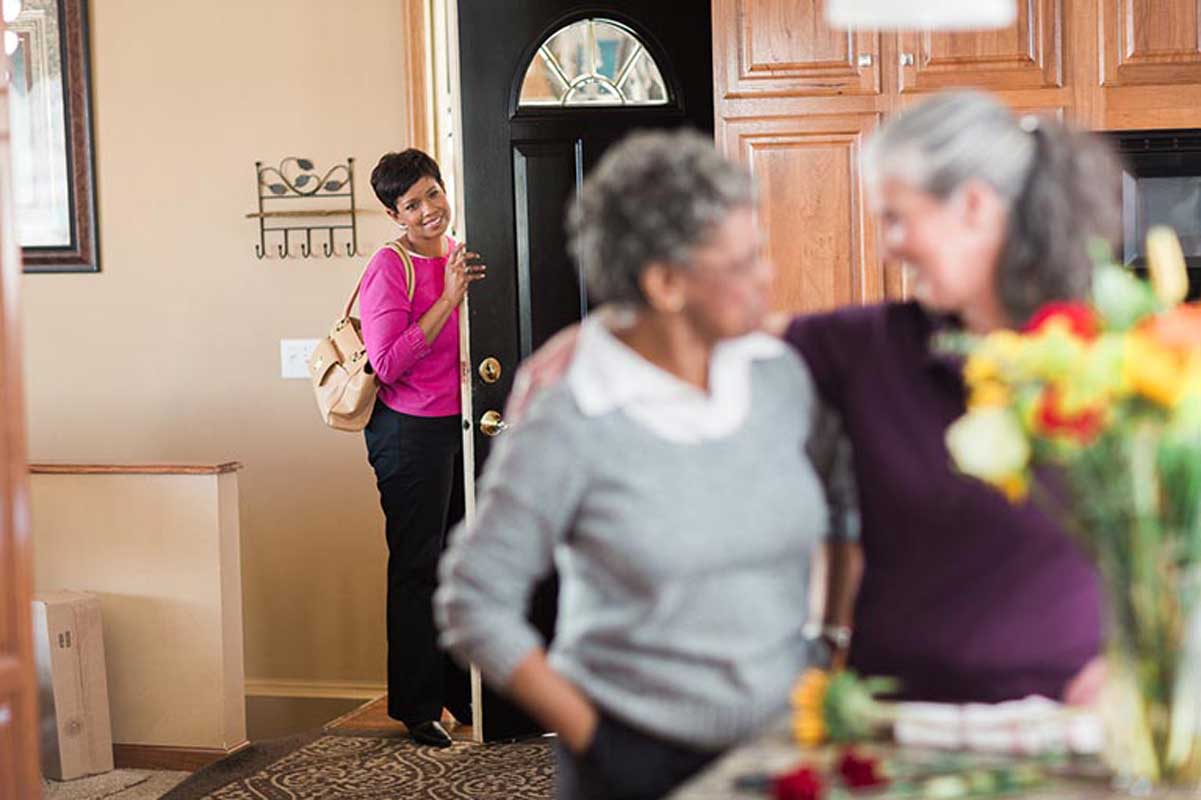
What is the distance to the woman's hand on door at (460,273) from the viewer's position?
165 inches

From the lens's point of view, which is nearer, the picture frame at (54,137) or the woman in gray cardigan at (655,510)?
the woman in gray cardigan at (655,510)

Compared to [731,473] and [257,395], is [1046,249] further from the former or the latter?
[257,395]

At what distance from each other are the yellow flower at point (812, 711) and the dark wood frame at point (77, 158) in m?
4.29

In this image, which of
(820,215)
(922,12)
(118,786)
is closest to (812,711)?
(922,12)

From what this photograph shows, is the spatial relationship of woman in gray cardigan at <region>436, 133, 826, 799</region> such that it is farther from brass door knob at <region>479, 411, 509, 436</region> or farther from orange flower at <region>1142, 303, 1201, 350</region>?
brass door knob at <region>479, 411, 509, 436</region>

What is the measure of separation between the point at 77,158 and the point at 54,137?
0.11 m

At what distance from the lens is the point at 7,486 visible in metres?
2.74

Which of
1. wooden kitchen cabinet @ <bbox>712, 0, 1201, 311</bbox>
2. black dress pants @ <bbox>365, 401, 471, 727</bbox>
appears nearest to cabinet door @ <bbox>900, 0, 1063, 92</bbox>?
wooden kitchen cabinet @ <bbox>712, 0, 1201, 311</bbox>

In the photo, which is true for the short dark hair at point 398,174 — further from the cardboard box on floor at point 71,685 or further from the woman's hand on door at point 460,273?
the cardboard box on floor at point 71,685

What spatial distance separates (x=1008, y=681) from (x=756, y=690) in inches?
9.4

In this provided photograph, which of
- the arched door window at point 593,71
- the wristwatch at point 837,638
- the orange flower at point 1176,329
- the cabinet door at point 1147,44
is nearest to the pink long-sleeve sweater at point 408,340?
the arched door window at point 593,71

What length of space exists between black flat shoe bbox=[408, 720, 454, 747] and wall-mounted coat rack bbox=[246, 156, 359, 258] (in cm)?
151

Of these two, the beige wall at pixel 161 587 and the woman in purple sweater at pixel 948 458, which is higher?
the woman in purple sweater at pixel 948 458

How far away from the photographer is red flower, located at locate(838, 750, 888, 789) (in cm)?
138
